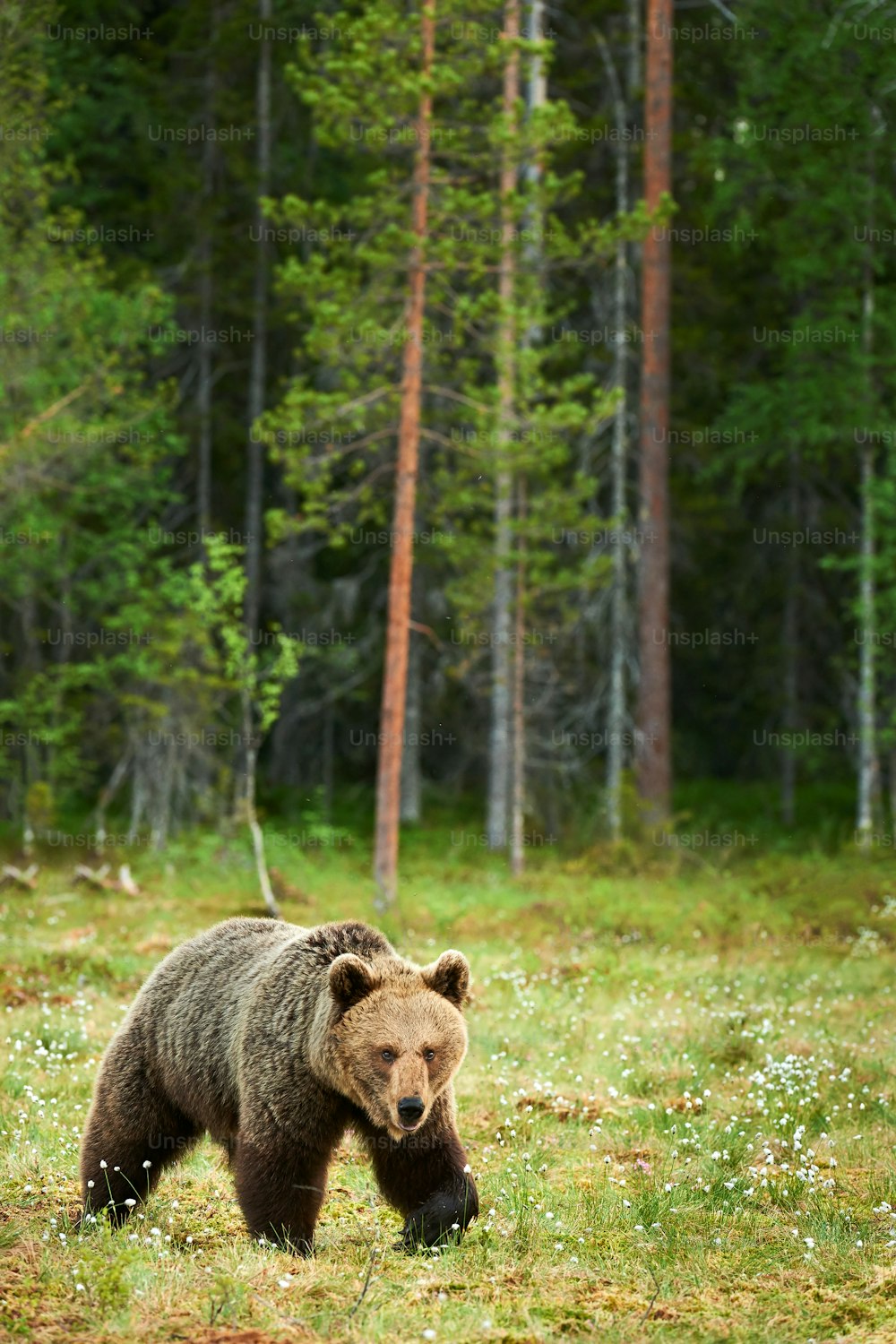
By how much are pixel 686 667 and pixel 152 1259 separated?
28.0 m

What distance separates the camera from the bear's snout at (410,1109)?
6184 millimetres

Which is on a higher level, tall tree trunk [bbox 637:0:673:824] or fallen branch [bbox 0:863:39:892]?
tall tree trunk [bbox 637:0:673:824]

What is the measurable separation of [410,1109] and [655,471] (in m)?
18.6

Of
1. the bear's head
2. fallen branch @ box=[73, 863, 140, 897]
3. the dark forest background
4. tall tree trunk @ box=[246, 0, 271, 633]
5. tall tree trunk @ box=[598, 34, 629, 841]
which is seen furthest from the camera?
tall tree trunk @ box=[246, 0, 271, 633]

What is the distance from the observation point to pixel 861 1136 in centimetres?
890

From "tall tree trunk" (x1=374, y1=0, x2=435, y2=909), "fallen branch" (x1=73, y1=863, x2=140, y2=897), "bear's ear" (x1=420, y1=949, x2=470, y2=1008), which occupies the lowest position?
"fallen branch" (x1=73, y1=863, x2=140, y2=897)

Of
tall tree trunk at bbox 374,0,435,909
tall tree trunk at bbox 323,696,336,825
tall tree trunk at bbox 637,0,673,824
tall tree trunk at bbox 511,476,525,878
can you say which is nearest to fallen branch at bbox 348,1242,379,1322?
tall tree trunk at bbox 374,0,435,909

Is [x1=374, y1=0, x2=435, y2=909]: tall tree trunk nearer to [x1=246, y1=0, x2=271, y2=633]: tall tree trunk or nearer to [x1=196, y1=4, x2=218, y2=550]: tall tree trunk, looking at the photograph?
[x1=196, y1=4, x2=218, y2=550]: tall tree trunk

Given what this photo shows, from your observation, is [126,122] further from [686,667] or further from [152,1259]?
[152,1259]

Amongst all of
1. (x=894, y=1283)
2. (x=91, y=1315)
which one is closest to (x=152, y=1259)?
(x=91, y=1315)

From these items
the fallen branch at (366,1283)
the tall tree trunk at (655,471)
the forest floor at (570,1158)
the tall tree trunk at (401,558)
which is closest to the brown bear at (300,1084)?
the forest floor at (570,1158)

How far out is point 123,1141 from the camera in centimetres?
743

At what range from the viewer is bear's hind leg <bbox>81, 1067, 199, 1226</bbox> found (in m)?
7.41

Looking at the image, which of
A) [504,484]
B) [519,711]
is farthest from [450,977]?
[504,484]
